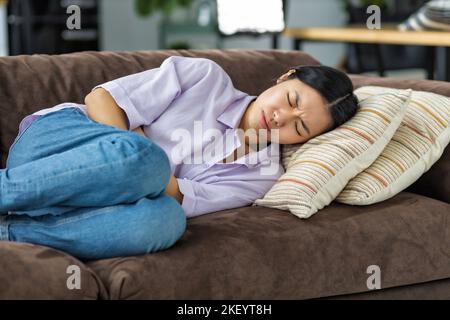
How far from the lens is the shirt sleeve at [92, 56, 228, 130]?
6.02 feet

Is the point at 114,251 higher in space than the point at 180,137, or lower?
lower

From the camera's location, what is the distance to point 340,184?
183cm

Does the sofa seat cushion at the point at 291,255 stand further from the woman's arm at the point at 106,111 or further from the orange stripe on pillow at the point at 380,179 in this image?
the woman's arm at the point at 106,111

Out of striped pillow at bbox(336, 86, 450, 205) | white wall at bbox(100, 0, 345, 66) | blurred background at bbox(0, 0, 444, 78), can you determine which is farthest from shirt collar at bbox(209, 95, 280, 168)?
white wall at bbox(100, 0, 345, 66)

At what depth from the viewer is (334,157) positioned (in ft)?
5.99

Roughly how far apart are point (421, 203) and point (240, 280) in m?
0.58

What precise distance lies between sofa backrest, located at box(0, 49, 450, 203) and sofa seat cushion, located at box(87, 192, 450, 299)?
0.23 meters

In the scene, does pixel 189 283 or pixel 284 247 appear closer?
pixel 189 283

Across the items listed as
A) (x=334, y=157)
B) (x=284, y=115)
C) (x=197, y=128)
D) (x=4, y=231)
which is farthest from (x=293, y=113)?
(x=4, y=231)

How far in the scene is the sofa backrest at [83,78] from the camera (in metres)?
1.94

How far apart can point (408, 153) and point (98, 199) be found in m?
0.85

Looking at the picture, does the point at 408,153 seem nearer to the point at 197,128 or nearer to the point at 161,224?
the point at 197,128

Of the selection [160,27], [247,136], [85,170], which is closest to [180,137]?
[247,136]
